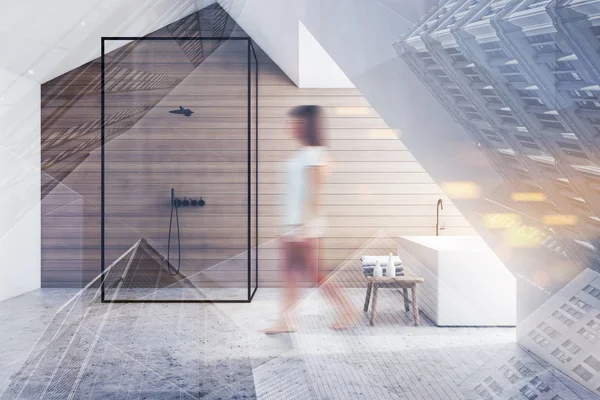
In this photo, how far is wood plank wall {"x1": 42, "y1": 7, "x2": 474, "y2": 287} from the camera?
472 centimetres

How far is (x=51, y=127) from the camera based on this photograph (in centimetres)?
475

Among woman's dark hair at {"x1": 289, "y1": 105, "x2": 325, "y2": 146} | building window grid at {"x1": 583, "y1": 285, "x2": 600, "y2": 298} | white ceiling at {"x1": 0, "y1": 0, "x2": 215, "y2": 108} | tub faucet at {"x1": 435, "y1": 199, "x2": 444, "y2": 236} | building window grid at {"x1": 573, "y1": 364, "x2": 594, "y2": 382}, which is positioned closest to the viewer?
building window grid at {"x1": 583, "y1": 285, "x2": 600, "y2": 298}

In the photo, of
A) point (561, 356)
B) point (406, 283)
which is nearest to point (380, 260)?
point (406, 283)

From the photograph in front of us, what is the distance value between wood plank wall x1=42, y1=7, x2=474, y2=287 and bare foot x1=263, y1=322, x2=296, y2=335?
1.35 metres

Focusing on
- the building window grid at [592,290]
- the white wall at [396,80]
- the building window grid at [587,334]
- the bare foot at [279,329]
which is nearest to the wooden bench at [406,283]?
the bare foot at [279,329]

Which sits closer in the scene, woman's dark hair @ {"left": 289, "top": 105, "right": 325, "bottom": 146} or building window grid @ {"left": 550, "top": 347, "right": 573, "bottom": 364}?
building window grid @ {"left": 550, "top": 347, "right": 573, "bottom": 364}

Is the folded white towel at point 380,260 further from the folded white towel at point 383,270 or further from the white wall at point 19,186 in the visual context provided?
the white wall at point 19,186

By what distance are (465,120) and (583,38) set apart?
2.51 ft

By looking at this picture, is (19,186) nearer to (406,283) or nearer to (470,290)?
(406,283)

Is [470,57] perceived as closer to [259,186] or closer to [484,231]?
[484,231]

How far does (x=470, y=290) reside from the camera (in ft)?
10.6

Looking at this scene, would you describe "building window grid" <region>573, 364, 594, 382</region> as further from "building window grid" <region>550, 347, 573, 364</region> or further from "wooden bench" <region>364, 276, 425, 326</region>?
"wooden bench" <region>364, 276, 425, 326</region>

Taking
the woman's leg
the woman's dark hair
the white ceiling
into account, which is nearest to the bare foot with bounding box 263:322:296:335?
the woman's leg

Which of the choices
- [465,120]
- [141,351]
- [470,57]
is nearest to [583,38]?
[470,57]
